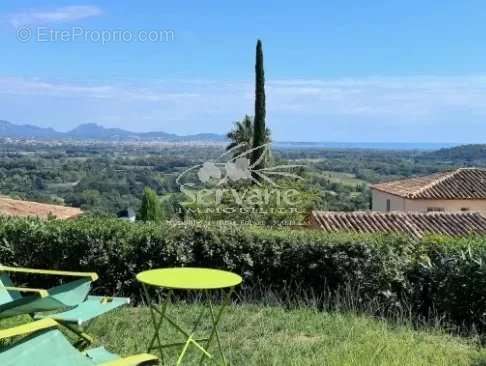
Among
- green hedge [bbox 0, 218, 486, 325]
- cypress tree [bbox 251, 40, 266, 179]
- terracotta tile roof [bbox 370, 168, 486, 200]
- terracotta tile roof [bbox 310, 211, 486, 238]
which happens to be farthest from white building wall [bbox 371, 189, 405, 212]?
green hedge [bbox 0, 218, 486, 325]

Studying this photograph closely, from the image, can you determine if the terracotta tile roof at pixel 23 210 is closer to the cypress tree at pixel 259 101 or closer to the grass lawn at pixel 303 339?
the grass lawn at pixel 303 339

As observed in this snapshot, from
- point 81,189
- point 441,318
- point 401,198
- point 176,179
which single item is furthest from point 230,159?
point 401,198

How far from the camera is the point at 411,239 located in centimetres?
723

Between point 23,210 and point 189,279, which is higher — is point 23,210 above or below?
below

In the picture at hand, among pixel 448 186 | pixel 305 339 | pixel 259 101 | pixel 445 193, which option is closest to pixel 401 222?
pixel 259 101

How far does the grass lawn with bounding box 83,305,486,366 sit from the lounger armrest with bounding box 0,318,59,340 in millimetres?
1760

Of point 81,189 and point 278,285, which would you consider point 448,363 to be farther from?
point 81,189

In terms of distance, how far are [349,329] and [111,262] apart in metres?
3.66

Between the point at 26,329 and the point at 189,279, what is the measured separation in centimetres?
175

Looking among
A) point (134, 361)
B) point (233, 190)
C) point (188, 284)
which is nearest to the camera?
point (134, 361)

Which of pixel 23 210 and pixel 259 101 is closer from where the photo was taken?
pixel 23 210

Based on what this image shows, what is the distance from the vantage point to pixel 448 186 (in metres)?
32.3

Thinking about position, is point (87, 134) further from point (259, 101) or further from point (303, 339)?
point (303, 339)

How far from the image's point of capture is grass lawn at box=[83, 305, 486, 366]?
179 inches
